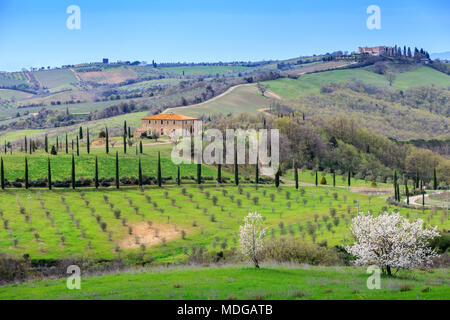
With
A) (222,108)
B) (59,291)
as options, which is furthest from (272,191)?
(222,108)

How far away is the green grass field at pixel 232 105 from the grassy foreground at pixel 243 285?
124 meters

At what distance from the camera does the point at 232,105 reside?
181000mm

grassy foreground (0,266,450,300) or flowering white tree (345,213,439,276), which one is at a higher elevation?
flowering white tree (345,213,439,276)

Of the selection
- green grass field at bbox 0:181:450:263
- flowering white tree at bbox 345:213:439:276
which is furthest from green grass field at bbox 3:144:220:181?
flowering white tree at bbox 345:213:439:276

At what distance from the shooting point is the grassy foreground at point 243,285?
28297 millimetres

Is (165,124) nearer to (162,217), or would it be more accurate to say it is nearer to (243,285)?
(162,217)

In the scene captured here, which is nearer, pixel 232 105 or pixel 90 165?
pixel 90 165

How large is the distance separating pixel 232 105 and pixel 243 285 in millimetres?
151597

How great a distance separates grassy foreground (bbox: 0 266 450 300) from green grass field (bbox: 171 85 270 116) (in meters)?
124

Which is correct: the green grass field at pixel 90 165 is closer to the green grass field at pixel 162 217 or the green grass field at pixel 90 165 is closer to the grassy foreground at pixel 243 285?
the green grass field at pixel 162 217

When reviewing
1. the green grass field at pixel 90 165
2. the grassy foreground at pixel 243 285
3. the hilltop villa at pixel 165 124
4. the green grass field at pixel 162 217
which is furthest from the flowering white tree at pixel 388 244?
the hilltop villa at pixel 165 124

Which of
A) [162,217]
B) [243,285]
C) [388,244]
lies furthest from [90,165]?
[388,244]

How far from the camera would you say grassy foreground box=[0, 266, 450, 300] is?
2830 centimetres

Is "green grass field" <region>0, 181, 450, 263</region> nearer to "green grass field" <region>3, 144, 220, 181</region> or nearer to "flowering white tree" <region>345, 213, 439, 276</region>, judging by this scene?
"green grass field" <region>3, 144, 220, 181</region>
